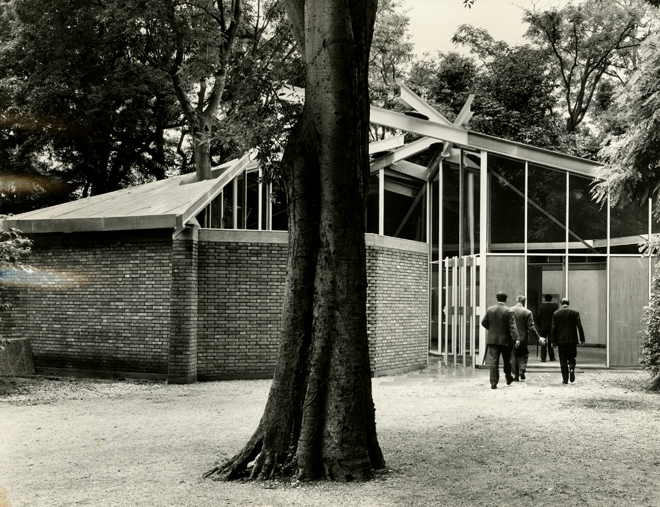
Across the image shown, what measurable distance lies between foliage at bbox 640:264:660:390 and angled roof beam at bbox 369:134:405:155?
24.3 ft

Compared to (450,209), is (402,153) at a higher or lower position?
higher

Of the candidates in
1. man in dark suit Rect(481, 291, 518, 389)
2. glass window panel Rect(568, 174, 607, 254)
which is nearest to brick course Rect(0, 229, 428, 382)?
man in dark suit Rect(481, 291, 518, 389)

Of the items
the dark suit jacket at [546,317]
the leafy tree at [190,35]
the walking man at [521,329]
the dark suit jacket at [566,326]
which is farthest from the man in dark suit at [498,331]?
the leafy tree at [190,35]

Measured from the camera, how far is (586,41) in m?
32.0

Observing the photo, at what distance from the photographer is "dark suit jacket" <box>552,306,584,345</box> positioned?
1377 cm

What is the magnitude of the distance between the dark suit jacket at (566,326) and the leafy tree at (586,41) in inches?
813

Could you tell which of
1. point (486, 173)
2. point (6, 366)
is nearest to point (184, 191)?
point (6, 366)

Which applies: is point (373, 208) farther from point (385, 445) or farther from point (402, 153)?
point (385, 445)

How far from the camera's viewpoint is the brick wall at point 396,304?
15.9m

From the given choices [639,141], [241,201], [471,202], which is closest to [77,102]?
[241,201]

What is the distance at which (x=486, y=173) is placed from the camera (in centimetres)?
1739

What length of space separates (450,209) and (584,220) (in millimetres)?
3586

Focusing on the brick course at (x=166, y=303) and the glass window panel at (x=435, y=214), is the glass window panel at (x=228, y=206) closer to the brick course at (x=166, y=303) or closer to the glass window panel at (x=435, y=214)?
the brick course at (x=166, y=303)

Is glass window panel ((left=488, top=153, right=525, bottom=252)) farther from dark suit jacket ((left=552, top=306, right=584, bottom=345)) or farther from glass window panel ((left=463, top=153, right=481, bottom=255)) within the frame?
dark suit jacket ((left=552, top=306, right=584, bottom=345))
